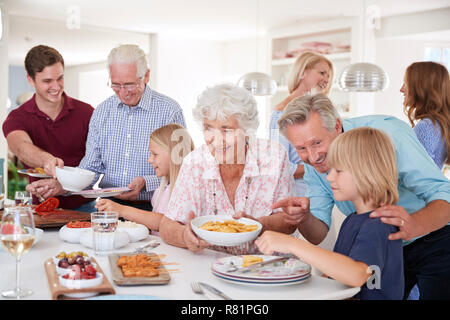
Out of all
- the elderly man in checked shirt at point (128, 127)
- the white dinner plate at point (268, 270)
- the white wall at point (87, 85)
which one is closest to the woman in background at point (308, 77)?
the elderly man in checked shirt at point (128, 127)

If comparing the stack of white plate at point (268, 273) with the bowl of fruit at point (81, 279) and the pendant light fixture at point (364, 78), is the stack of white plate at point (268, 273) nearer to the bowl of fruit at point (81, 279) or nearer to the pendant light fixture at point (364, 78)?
the bowl of fruit at point (81, 279)

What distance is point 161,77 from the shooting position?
8125 mm

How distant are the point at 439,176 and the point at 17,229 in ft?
4.03

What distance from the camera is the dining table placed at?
1.25m

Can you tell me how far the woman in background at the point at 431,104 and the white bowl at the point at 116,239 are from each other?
73.0 inches

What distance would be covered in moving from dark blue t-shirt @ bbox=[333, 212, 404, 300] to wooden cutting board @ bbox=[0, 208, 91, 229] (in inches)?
45.4

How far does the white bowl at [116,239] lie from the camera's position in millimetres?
1698

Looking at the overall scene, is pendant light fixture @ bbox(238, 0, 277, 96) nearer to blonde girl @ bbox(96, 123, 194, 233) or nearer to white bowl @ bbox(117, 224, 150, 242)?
blonde girl @ bbox(96, 123, 194, 233)

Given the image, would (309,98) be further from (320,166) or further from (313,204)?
(313,204)

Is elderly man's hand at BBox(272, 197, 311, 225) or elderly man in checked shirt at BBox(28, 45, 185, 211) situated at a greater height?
elderly man in checked shirt at BBox(28, 45, 185, 211)

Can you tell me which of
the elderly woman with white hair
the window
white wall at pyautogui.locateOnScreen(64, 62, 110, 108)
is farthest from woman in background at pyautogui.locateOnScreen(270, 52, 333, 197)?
white wall at pyautogui.locateOnScreen(64, 62, 110, 108)

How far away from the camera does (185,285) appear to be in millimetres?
1324
